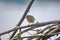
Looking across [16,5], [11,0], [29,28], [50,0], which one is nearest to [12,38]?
[29,28]

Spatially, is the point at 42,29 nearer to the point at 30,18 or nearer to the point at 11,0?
the point at 30,18

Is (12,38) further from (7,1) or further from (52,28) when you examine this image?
(7,1)

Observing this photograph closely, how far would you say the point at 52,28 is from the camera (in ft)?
1.09

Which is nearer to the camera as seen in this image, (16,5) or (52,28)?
(52,28)

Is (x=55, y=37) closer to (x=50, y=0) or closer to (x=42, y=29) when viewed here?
(x=42, y=29)

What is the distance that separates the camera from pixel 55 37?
0.33m

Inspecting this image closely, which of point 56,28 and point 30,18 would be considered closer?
point 56,28

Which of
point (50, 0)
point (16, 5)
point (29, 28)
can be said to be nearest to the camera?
point (29, 28)

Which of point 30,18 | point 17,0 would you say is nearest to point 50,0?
point 17,0

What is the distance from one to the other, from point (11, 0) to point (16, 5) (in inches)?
5.3

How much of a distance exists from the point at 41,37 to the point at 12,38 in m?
0.07

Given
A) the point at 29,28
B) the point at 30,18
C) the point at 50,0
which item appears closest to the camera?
the point at 29,28

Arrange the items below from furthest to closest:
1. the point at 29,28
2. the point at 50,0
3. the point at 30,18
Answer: the point at 50,0 → the point at 30,18 → the point at 29,28

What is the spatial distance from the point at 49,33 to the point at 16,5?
56.2 inches
